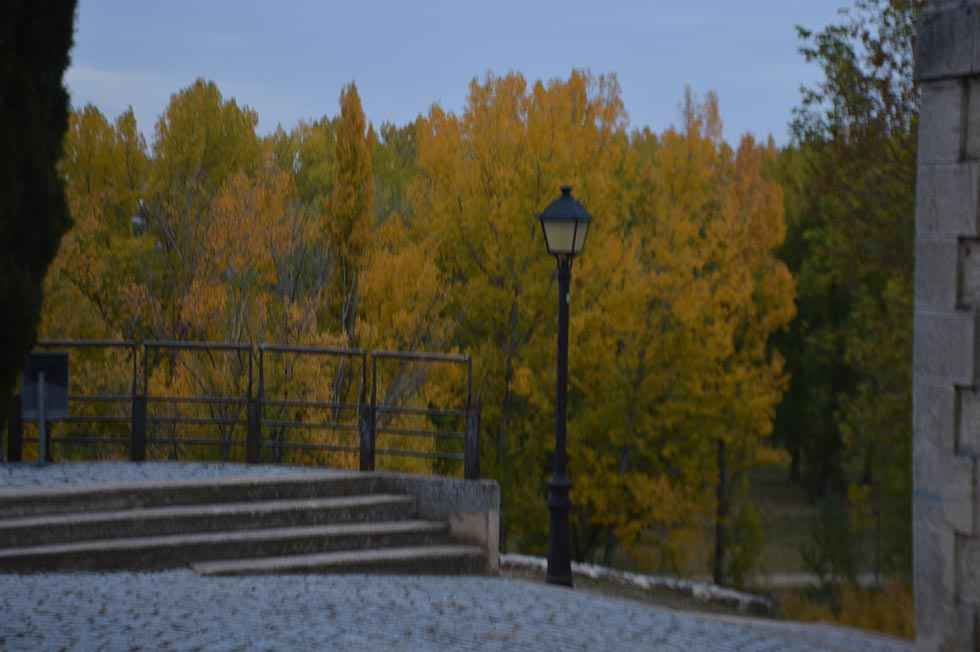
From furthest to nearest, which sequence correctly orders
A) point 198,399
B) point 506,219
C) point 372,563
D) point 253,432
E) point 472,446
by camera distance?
1. point 506,219
2. point 253,432
3. point 198,399
4. point 472,446
5. point 372,563

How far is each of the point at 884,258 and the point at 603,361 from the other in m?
10.2

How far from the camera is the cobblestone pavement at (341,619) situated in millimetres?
7465

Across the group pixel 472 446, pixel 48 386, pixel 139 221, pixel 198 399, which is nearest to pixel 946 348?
pixel 472 446

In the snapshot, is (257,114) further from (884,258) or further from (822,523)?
(884,258)

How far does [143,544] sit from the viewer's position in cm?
1022

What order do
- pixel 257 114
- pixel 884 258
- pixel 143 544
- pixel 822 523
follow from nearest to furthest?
1. pixel 143 544
2. pixel 884 258
3. pixel 822 523
4. pixel 257 114

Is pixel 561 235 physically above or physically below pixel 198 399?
above

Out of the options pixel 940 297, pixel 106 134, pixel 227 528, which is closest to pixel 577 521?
pixel 106 134

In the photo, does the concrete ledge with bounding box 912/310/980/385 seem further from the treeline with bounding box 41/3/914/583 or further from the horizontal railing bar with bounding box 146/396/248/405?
the treeline with bounding box 41/3/914/583

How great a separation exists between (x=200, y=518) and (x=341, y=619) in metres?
2.88

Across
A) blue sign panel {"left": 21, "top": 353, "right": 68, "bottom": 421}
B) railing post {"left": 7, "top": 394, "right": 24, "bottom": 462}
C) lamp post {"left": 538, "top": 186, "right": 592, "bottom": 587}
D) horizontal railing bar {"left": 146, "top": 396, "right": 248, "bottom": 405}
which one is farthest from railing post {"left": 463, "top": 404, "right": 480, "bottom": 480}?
railing post {"left": 7, "top": 394, "right": 24, "bottom": 462}

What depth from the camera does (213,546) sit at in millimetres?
10539

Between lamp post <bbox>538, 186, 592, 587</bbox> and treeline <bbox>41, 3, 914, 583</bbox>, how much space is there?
9.04 m

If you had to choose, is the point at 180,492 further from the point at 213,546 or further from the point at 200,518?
the point at 213,546
